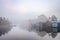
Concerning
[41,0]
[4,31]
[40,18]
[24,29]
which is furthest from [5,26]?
[41,0]

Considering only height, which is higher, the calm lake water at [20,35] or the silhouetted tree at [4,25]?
the silhouetted tree at [4,25]

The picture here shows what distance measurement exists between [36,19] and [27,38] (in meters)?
0.30

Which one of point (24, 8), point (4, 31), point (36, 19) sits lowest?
point (4, 31)

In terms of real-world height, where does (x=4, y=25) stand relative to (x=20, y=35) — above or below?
above

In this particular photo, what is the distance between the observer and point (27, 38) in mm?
1749

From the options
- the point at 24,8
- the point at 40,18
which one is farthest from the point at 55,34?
the point at 24,8

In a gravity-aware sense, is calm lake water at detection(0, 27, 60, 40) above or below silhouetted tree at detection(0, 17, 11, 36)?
below

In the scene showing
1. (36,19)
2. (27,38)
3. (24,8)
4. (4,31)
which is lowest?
(27,38)

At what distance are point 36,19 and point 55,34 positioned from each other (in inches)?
13.4

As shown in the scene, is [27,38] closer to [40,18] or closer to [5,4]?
[40,18]

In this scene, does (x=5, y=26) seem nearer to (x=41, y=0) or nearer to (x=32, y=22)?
(x=32, y=22)

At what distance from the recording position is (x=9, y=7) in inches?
69.4

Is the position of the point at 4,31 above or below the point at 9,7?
below

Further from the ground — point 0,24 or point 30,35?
point 0,24
